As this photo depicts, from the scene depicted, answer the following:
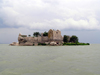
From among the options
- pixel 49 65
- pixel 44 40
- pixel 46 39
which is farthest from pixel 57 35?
pixel 49 65

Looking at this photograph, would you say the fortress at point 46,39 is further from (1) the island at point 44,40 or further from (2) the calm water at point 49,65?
(2) the calm water at point 49,65

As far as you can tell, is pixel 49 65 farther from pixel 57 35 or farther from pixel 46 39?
pixel 46 39

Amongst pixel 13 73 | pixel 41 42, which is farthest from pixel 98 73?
pixel 41 42

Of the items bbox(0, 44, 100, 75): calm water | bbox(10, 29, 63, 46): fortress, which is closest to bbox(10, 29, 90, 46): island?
bbox(10, 29, 63, 46): fortress

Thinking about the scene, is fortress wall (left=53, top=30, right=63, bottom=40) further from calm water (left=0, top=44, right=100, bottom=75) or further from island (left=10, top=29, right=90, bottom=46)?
calm water (left=0, top=44, right=100, bottom=75)

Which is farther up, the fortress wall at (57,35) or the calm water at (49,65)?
the fortress wall at (57,35)

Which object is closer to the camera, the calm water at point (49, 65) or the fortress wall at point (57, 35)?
the calm water at point (49, 65)

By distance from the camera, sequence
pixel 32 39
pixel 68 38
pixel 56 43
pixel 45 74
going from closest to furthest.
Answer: pixel 45 74
pixel 56 43
pixel 32 39
pixel 68 38

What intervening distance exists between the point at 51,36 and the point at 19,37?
1163 cm

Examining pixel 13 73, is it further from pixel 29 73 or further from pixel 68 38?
pixel 68 38

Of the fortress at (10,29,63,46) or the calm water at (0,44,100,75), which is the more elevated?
the fortress at (10,29,63,46)

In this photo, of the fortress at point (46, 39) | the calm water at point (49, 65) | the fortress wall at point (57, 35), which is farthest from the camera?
the fortress wall at point (57, 35)

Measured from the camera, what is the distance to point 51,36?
43.0 metres

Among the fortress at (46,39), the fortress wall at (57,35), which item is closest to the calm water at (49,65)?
the fortress at (46,39)
